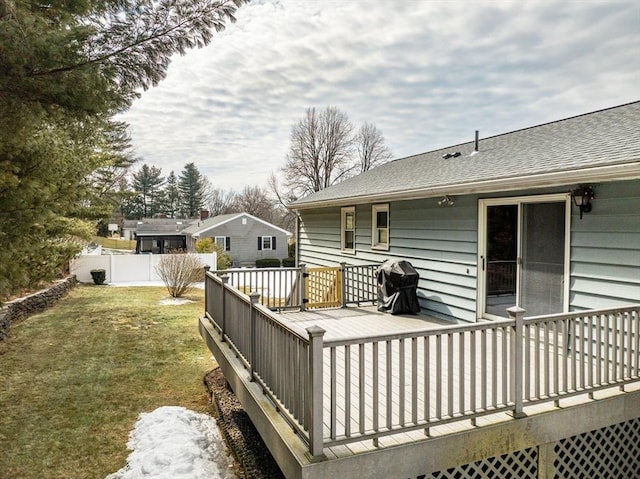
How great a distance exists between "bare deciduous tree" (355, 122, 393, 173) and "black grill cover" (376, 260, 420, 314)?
25.4m

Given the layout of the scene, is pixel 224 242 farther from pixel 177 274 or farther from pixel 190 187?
pixel 190 187

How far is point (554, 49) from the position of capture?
990 centimetres

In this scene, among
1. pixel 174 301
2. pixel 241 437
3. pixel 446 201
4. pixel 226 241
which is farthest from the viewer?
pixel 226 241

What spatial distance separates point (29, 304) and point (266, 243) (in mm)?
21043

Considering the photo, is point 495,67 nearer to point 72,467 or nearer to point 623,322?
point 623,322

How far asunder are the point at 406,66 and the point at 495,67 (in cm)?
251

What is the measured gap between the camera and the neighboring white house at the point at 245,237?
30.2m

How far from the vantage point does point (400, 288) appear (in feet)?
24.3

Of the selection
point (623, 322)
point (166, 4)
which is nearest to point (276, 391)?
point (623, 322)

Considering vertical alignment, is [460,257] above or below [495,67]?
below

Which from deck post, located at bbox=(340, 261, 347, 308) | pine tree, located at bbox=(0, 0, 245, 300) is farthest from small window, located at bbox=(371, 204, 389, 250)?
pine tree, located at bbox=(0, 0, 245, 300)

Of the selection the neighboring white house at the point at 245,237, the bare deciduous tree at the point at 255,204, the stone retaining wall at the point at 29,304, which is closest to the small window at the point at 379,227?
the stone retaining wall at the point at 29,304

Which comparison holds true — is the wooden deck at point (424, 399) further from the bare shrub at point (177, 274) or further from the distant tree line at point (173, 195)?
the distant tree line at point (173, 195)

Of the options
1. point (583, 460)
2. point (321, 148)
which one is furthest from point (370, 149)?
point (583, 460)
